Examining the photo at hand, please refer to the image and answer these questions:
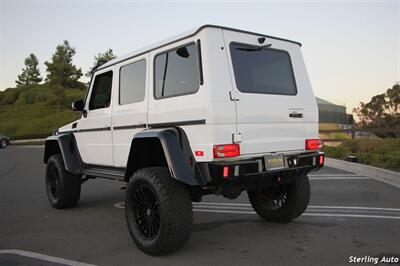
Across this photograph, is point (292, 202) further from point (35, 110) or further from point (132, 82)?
point (35, 110)

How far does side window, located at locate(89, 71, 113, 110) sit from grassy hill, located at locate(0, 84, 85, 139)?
108ft

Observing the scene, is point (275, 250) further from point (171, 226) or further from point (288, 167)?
point (171, 226)

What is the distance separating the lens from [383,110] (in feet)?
102

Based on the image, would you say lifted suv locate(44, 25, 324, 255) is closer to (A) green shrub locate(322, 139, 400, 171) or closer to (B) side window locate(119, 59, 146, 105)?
(B) side window locate(119, 59, 146, 105)

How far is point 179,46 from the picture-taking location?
4.42 meters

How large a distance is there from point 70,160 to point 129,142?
1.68m

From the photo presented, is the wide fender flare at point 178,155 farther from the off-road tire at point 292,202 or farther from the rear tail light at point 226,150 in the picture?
the off-road tire at point 292,202

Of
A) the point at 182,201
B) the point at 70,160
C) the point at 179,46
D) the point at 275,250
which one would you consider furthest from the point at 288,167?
the point at 70,160

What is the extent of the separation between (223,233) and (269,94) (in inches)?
72.8

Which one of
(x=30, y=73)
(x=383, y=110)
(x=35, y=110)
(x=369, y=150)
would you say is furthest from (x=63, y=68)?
(x=369, y=150)

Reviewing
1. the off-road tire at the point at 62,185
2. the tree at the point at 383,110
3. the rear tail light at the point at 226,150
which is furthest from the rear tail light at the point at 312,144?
the tree at the point at 383,110

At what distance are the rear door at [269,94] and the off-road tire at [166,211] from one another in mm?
806

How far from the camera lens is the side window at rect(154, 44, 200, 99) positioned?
167 inches

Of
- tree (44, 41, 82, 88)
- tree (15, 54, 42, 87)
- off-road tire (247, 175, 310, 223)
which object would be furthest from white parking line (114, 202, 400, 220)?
tree (15, 54, 42, 87)
